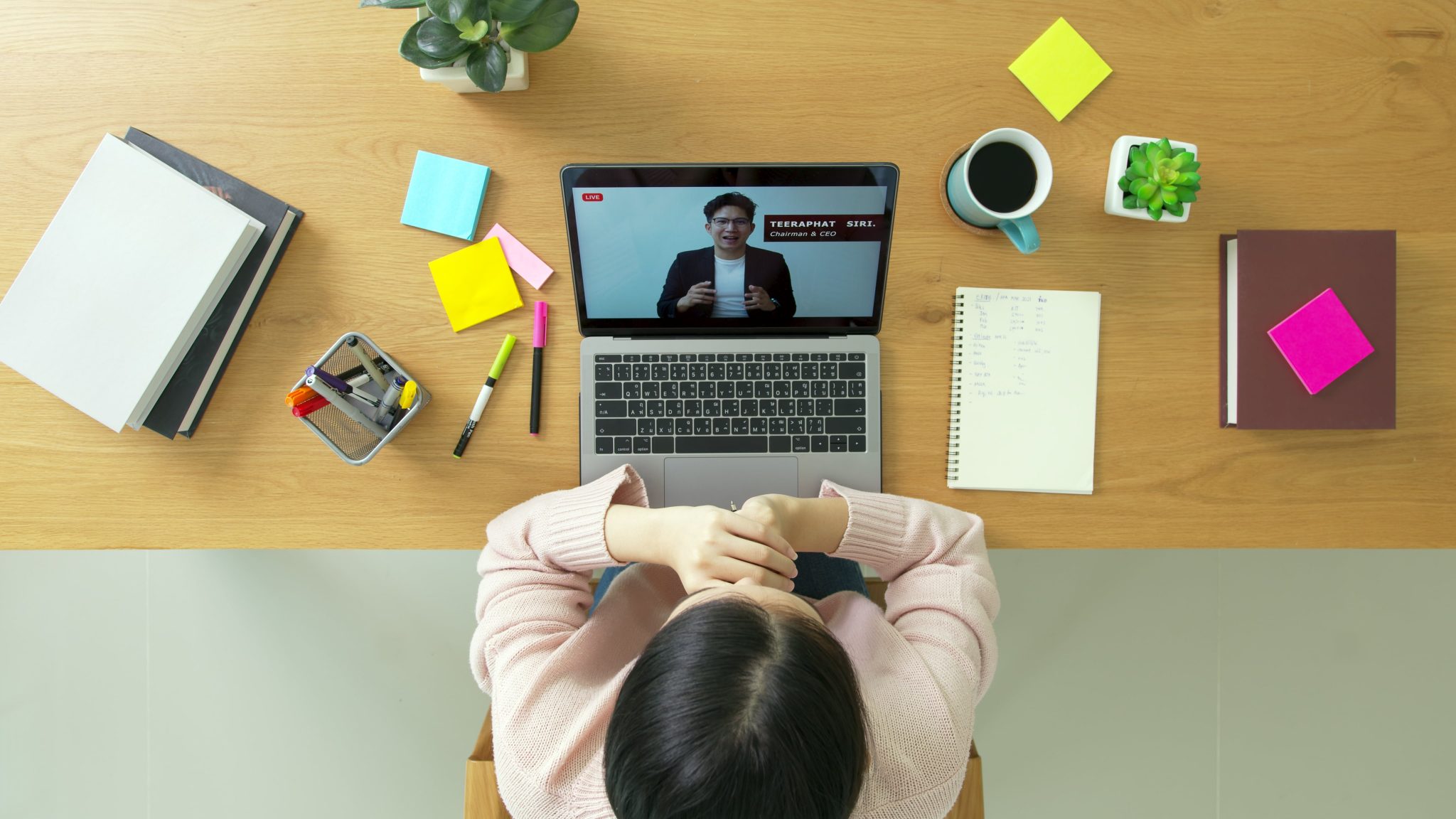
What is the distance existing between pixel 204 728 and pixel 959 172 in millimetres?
1612

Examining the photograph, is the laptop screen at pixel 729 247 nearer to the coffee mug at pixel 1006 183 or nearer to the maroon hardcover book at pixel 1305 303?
the coffee mug at pixel 1006 183

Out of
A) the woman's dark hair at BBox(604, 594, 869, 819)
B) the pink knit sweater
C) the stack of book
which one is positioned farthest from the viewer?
the stack of book

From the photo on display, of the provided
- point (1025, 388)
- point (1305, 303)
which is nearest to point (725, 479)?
point (1025, 388)

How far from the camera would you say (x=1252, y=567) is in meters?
1.39

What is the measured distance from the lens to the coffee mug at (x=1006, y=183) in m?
0.77

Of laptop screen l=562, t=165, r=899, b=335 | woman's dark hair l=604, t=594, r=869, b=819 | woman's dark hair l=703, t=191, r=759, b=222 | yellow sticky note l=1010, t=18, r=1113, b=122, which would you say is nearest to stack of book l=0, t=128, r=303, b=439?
laptop screen l=562, t=165, r=899, b=335

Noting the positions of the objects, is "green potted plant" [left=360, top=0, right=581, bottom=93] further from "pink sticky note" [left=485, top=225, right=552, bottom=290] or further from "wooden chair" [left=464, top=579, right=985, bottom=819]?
"wooden chair" [left=464, top=579, right=985, bottom=819]

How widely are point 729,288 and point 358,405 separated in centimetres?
43

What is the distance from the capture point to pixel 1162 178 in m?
0.77

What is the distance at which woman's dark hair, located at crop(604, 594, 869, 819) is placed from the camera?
1.76 feet

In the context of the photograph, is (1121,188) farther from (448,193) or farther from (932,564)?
(448,193)

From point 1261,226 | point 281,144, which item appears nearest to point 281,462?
point 281,144

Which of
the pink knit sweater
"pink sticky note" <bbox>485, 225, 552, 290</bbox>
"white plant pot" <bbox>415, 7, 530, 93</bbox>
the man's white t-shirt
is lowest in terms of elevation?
the pink knit sweater
